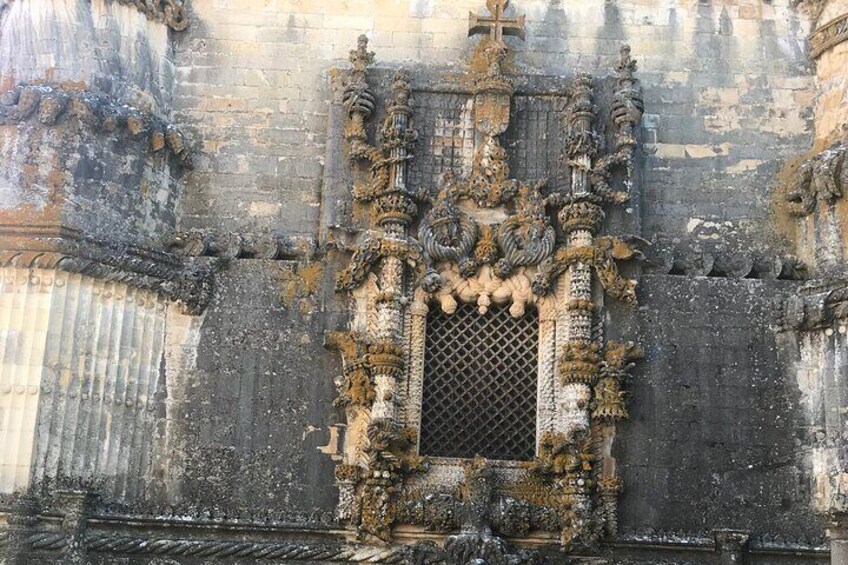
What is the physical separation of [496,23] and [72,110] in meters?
5.42

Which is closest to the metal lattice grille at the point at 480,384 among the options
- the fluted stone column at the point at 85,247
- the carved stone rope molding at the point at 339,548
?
the carved stone rope molding at the point at 339,548

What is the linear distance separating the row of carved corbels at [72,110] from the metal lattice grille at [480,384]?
4.29m

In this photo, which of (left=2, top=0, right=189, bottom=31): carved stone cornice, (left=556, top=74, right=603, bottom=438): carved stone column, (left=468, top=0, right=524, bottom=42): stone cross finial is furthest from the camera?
(left=468, top=0, right=524, bottom=42): stone cross finial

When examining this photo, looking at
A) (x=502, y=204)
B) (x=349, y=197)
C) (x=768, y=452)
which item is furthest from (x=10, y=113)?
(x=768, y=452)

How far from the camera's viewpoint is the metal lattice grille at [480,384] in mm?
15633

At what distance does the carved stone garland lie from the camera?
14844mm

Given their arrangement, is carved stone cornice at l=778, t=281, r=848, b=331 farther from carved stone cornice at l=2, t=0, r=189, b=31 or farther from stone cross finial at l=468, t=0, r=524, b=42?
carved stone cornice at l=2, t=0, r=189, b=31

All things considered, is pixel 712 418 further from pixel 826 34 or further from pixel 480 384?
pixel 826 34

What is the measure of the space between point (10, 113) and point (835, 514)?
32.9ft

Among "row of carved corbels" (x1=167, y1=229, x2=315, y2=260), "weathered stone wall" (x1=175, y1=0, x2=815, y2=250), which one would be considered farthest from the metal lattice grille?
"weathered stone wall" (x1=175, y1=0, x2=815, y2=250)

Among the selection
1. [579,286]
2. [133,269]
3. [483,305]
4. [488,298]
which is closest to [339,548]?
[483,305]

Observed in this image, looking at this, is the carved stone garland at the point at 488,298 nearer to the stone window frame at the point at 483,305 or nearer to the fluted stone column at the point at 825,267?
the stone window frame at the point at 483,305

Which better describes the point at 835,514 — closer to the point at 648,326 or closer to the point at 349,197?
the point at 648,326

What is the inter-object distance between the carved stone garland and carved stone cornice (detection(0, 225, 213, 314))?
5.79 ft
